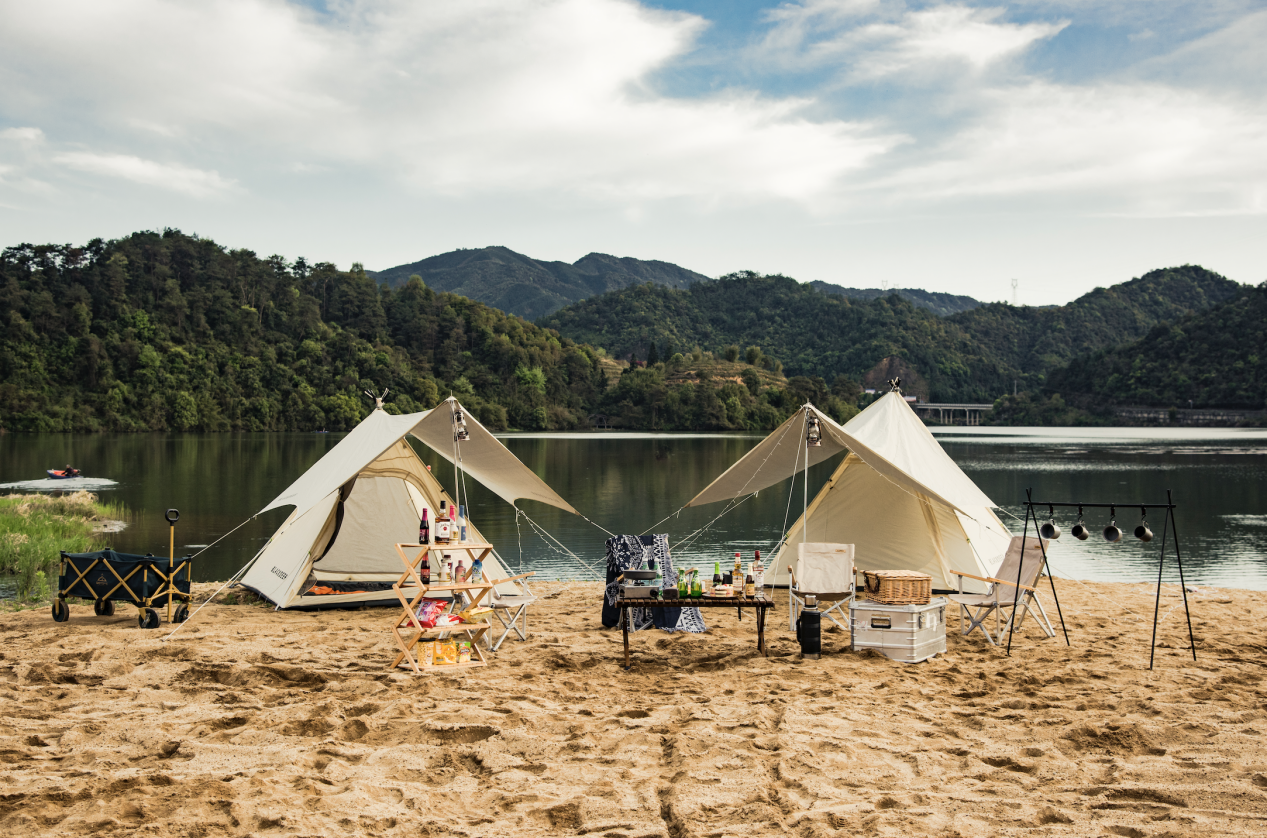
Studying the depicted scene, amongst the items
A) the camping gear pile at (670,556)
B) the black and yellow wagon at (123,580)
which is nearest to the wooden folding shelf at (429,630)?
the camping gear pile at (670,556)

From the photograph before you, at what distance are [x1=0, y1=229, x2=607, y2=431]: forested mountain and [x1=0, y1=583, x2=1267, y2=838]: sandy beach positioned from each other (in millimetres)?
69493

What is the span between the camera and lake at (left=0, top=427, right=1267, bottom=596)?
48.0 feet

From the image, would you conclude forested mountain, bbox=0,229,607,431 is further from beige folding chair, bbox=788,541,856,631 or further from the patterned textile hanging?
beige folding chair, bbox=788,541,856,631

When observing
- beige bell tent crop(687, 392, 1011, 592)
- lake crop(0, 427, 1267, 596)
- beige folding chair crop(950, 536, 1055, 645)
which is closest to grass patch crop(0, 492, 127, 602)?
lake crop(0, 427, 1267, 596)

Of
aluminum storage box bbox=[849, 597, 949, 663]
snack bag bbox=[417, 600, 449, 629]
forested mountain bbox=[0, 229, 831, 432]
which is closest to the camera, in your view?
snack bag bbox=[417, 600, 449, 629]

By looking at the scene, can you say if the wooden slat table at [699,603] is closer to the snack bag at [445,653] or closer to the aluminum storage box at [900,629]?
the aluminum storage box at [900,629]

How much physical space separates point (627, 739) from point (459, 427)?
4.35 meters

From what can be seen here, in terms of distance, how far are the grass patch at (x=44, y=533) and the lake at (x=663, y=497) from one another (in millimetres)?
722

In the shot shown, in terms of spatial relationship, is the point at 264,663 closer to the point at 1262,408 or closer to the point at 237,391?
the point at 237,391

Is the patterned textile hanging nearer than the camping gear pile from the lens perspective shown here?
No

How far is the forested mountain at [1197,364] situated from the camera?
254 feet

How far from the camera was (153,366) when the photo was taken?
74688 mm

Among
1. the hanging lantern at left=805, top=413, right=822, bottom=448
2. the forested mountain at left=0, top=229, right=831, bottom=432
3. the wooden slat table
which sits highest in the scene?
the forested mountain at left=0, top=229, right=831, bottom=432

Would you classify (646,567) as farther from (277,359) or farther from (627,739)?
(277,359)
